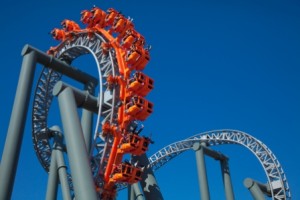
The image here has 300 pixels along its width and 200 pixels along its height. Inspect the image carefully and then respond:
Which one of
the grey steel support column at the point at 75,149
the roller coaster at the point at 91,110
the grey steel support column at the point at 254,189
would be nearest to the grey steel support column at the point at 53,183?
the roller coaster at the point at 91,110

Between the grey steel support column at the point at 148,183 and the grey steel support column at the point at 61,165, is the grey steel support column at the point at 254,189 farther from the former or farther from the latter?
the grey steel support column at the point at 61,165

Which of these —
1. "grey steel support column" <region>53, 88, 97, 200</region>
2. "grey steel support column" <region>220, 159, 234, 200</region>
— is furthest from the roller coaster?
"grey steel support column" <region>220, 159, 234, 200</region>

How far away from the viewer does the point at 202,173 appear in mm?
20688

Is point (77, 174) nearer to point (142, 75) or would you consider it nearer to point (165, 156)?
point (142, 75)

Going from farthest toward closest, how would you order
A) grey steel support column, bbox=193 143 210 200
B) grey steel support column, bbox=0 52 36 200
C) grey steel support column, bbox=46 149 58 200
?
grey steel support column, bbox=193 143 210 200 < grey steel support column, bbox=46 149 58 200 < grey steel support column, bbox=0 52 36 200

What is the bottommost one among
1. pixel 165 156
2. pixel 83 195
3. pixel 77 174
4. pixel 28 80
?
pixel 83 195

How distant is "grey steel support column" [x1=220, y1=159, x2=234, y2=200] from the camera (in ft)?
73.9

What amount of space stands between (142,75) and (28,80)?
4.24 meters

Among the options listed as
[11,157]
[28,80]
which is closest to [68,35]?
[28,80]

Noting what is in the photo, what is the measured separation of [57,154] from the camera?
15.2 meters

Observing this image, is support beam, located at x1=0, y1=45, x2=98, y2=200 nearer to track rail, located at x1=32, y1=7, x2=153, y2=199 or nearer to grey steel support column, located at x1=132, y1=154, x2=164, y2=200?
track rail, located at x1=32, y1=7, x2=153, y2=199

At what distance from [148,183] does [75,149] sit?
433 centimetres

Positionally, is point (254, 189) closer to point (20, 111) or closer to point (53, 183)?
point (53, 183)

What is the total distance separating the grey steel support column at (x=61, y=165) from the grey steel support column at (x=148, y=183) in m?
2.83
